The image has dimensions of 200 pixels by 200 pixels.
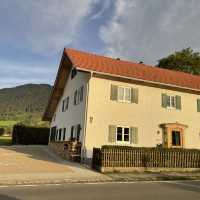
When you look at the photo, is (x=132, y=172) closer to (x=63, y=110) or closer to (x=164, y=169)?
(x=164, y=169)

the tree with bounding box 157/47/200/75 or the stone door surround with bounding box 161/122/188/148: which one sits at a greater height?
the tree with bounding box 157/47/200/75

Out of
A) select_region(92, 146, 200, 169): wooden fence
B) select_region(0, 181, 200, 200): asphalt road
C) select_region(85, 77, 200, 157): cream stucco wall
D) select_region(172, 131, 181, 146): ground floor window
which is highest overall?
select_region(85, 77, 200, 157): cream stucco wall

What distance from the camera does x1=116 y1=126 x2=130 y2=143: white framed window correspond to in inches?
800

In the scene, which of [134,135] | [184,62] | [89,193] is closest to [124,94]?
[134,135]

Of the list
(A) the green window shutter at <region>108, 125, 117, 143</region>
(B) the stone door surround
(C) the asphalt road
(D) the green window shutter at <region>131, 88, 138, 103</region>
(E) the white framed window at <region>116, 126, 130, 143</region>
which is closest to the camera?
(C) the asphalt road

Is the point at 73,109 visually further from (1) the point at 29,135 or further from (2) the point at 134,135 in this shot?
(1) the point at 29,135

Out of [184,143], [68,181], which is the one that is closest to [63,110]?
[184,143]

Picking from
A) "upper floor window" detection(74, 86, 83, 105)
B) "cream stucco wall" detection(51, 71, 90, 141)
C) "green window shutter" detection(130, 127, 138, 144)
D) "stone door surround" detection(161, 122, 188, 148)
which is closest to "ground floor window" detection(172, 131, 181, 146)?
"stone door surround" detection(161, 122, 188, 148)

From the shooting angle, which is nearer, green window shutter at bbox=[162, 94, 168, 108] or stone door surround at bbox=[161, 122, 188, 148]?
stone door surround at bbox=[161, 122, 188, 148]

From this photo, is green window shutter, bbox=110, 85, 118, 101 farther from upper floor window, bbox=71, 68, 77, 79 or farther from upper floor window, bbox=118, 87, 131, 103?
upper floor window, bbox=71, 68, 77, 79

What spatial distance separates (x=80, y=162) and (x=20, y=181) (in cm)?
776

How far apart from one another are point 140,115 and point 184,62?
77.4 feet

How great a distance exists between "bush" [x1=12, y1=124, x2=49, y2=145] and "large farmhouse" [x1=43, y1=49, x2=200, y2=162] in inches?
519

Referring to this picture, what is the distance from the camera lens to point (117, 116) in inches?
807
